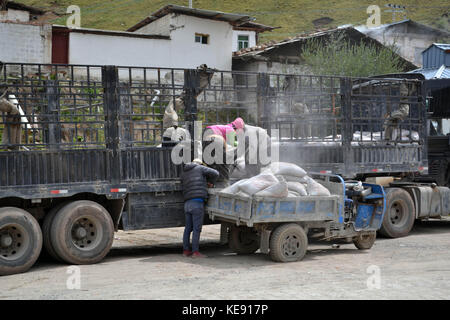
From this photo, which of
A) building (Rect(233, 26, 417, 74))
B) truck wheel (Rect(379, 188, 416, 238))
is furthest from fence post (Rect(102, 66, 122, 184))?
building (Rect(233, 26, 417, 74))

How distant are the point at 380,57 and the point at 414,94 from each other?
14443 millimetres

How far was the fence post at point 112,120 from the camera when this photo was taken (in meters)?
9.07

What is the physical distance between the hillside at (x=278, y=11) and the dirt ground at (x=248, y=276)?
58544 millimetres

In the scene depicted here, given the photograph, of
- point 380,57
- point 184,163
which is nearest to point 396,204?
point 184,163

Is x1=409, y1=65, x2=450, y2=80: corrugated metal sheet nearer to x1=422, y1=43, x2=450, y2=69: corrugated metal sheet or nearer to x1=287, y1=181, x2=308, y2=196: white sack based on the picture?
x1=422, y1=43, x2=450, y2=69: corrugated metal sheet

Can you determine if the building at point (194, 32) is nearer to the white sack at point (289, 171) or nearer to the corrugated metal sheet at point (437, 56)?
the corrugated metal sheet at point (437, 56)

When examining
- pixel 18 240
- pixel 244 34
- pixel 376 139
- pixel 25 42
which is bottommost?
pixel 18 240

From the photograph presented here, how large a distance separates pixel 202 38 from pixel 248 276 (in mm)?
24638

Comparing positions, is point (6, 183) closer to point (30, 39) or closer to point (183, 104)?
point (183, 104)

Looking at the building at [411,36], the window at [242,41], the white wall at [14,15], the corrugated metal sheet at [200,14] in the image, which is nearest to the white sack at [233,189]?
the corrugated metal sheet at [200,14]

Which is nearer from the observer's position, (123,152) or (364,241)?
(123,152)

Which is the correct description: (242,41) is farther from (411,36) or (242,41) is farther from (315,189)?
(315,189)

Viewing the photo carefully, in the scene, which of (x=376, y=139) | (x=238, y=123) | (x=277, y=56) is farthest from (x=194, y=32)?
(x=238, y=123)

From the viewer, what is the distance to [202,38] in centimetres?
3075
